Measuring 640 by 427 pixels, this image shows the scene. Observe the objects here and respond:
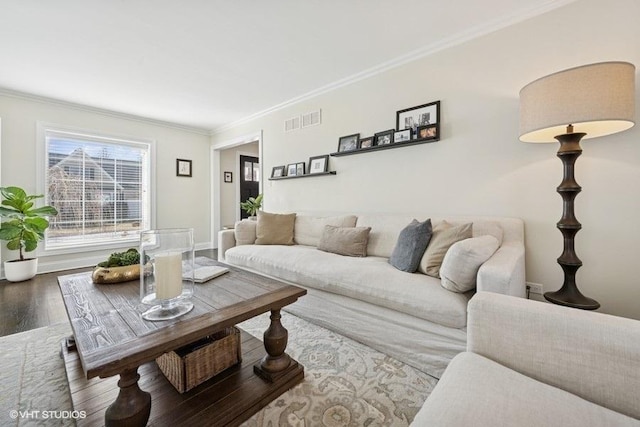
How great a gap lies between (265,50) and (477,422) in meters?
2.89

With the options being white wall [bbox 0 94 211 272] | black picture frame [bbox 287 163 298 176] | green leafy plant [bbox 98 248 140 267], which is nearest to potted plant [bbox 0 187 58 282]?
white wall [bbox 0 94 211 272]

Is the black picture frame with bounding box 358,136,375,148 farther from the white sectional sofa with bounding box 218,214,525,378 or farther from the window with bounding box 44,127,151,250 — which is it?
the window with bounding box 44,127,151,250

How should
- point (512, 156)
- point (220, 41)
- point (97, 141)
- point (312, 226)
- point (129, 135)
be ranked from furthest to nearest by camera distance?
point (129, 135) → point (97, 141) → point (312, 226) → point (220, 41) → point (512, 156)

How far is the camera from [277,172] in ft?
12.6

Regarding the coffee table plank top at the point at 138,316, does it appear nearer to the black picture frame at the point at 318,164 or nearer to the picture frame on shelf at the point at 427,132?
the picture frame on shelf at the point at 427,132

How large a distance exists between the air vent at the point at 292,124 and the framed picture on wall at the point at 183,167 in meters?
2.35

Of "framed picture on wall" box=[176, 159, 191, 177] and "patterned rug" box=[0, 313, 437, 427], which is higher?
"framed picture on wall" box=[176, 159, 191, 177]

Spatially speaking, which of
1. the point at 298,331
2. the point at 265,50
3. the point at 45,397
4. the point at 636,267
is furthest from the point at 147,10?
the point at 636,267

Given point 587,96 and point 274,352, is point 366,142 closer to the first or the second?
point 587,96

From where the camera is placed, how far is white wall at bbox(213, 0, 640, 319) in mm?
1648

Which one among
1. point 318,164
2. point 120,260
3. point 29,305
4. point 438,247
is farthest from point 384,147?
point 29,305

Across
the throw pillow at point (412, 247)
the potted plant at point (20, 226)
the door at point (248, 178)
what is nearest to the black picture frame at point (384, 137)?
the throw pillow at point (412, 247)

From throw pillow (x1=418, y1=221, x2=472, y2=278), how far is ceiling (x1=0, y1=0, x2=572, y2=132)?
1654 mm

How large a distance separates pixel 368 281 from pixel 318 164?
1.96 m
